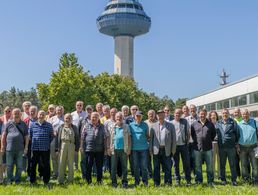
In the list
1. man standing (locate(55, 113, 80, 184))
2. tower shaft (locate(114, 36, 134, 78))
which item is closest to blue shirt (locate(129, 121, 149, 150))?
man standing (locate(55, 113, 80, 184))

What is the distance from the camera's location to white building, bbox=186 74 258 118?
1566 inches

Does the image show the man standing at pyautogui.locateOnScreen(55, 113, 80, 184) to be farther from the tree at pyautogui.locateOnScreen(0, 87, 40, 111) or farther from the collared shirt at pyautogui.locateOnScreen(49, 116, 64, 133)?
the tree at pyautogui.locateOnScreen(0, 87, 40, 111)

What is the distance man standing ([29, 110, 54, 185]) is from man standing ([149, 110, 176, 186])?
2702 millimetres

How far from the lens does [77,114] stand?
12.4 metres

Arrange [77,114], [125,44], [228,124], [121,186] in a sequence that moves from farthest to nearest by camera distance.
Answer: [125,44]
[77,114]
[228,124]
[121,186]

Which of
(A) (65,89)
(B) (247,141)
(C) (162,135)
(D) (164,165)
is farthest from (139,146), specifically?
(A) (65,89)

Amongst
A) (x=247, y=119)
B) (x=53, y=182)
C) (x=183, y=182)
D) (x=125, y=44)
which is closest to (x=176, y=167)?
(x=183, y=182)

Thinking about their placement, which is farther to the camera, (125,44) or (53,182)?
(125,44)

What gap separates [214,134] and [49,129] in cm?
439

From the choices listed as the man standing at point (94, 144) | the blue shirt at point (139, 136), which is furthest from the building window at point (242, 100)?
the man standing at point (94, 144)

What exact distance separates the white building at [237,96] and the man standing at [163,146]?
22.7 m

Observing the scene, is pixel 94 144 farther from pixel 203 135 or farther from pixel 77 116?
pixel 203 135

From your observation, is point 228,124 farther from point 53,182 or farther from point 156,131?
point 53,182

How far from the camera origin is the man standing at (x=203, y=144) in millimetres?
10336
